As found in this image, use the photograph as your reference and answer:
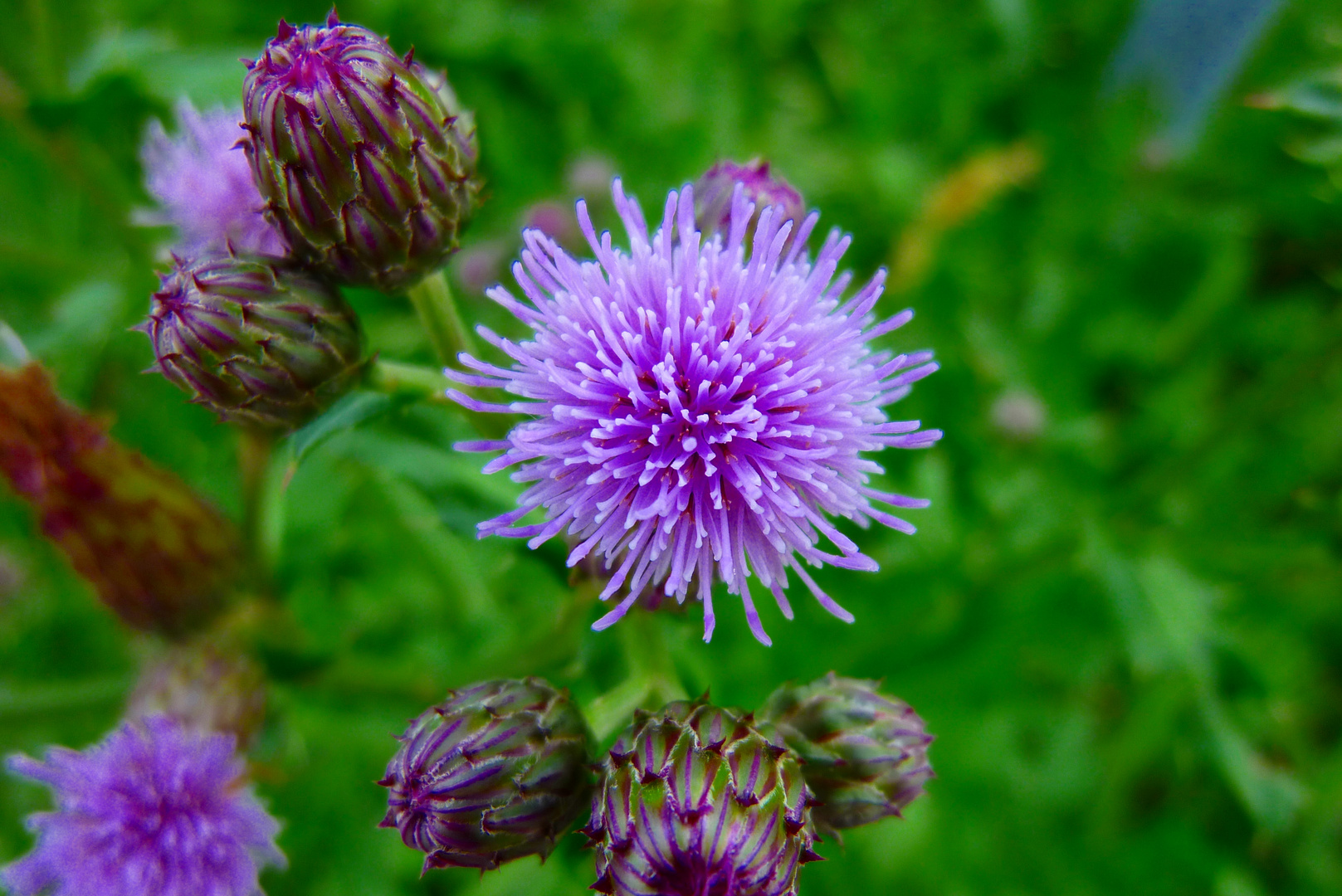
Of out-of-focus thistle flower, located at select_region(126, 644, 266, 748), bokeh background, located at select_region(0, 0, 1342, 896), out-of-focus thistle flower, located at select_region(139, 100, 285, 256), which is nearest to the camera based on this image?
out-of-focus thistle flower, located at select_region(126, 644, 266, 748)

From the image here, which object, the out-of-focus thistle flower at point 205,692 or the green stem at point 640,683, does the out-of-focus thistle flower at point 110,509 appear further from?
the green stem at point 640,683

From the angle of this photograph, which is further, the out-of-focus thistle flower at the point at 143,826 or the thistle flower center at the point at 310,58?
the out-of-focus thistle flower at the point at 143,826

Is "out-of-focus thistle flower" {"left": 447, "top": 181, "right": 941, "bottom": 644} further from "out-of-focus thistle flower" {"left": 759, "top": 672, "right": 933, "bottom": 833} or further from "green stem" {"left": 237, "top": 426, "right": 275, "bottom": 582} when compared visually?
"green stem" {"left": 237, "top": 426, "right": 275, "bottom": 582}

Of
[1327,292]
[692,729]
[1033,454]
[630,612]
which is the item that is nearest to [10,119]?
[630,612]

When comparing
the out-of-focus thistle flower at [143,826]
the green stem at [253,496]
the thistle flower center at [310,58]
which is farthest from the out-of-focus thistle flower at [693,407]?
the green stem at [253,496]

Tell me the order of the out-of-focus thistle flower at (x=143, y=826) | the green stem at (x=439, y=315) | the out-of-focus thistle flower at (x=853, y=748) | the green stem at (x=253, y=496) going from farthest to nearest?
the green stem at (x=253, y=496) < the out-of-focus thistle flower at (x=143, y=826) < the green stem at (x=439, y=315) < the out-of-focus thistle flower at (x=853, y=748)

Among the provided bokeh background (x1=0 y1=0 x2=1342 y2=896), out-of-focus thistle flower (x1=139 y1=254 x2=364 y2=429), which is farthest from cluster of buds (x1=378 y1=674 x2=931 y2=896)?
out-of-focus thistle flower (x1=139 y1=254 x2=364 y2=429)

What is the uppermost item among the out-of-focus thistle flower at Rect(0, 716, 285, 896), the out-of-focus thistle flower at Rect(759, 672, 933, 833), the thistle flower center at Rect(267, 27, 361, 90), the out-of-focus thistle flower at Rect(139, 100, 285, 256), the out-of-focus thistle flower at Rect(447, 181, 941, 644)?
the out-of-focus thistle flower at Rect(139, 100, 285, 256)
